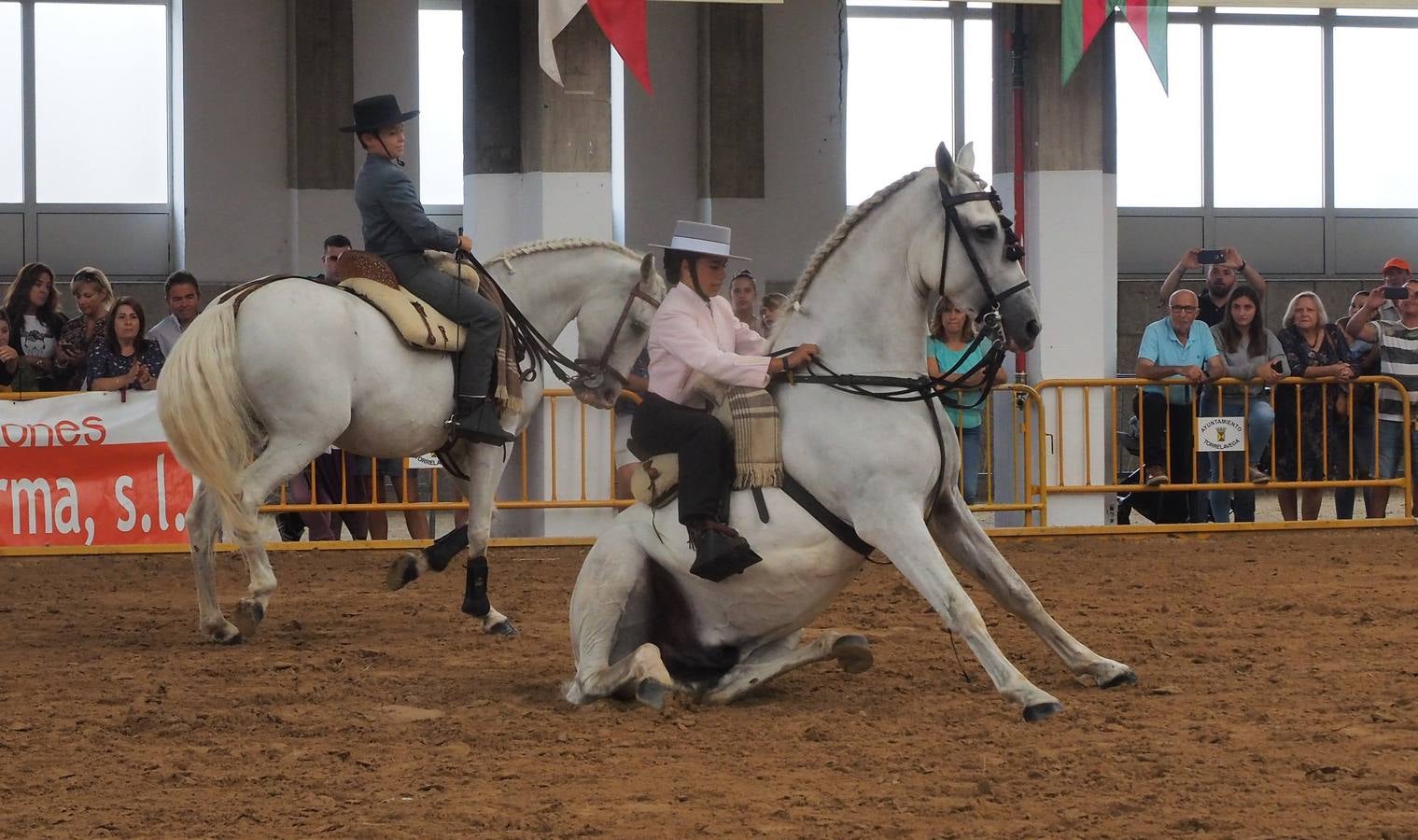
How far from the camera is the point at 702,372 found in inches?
248

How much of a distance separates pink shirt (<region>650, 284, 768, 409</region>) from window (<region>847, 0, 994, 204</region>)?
1400 centimetres

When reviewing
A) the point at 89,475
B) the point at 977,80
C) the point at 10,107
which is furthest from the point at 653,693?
the point at 977,80

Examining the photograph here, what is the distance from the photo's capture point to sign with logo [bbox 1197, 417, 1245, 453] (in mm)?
12562

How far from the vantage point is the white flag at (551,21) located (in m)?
12.1

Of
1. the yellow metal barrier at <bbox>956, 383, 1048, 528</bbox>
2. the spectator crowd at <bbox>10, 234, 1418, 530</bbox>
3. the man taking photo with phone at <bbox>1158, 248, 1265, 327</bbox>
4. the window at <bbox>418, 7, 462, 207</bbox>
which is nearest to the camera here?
the spectator crowd at <bbox>10, 234, 1418, 530</bbox>

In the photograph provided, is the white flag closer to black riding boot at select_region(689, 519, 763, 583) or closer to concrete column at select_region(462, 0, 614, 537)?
concrete column at select_region(462, 0, 614, 537)

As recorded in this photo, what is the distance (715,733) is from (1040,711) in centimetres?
111

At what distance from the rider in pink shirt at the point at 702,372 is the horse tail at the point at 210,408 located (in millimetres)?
2207

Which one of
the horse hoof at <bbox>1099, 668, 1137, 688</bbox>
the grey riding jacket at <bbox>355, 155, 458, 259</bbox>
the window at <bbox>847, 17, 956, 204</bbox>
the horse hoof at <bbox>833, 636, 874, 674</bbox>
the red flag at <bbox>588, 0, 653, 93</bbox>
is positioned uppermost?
the window at <bbox>847, 17, 956, 204</bbox>

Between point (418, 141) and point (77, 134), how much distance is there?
3731 millimetres

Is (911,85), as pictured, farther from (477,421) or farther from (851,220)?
(851,220)

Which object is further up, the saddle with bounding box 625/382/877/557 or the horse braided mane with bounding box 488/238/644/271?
the horse braided mane with bounding box 488/238/644/271

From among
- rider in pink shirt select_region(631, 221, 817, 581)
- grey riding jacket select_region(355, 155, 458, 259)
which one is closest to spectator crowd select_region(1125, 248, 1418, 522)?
grey riding jacket select_region(355, 155, 458, 259)

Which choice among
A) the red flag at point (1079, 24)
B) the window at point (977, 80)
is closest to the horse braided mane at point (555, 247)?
the red flag at point (1079, 24)
